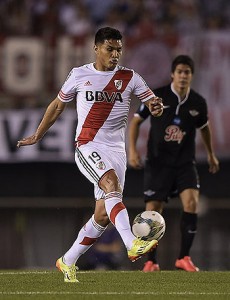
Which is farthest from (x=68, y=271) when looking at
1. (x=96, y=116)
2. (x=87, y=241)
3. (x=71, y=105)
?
(x=71, y=105)

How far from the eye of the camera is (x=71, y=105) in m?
17.8

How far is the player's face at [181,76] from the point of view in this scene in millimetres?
12203

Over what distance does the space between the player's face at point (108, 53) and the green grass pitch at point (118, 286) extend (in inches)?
71.2

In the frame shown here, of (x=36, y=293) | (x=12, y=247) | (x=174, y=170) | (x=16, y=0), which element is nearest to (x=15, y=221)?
(x=12, y=247)

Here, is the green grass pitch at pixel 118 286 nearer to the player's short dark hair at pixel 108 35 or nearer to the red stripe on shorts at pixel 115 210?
the red stripe on shorts at pixel 115 210

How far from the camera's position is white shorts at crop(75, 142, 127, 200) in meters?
9.91

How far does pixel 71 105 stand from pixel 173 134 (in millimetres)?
5496

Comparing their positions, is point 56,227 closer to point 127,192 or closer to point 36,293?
point 127,192

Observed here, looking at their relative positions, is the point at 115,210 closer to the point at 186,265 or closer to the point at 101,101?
the point at 101,101

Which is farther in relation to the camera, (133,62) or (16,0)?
(16,0)

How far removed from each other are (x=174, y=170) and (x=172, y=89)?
0.83 meters

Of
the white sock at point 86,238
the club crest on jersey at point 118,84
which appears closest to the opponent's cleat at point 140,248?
the white sock at point 86,238

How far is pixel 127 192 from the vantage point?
1883 centimetres

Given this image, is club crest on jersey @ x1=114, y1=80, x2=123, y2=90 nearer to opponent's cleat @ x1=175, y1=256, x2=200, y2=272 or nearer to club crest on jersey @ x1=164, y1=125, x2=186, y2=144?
club crest on jersey @ x1=164, y1=125, x2=186, y2=144
